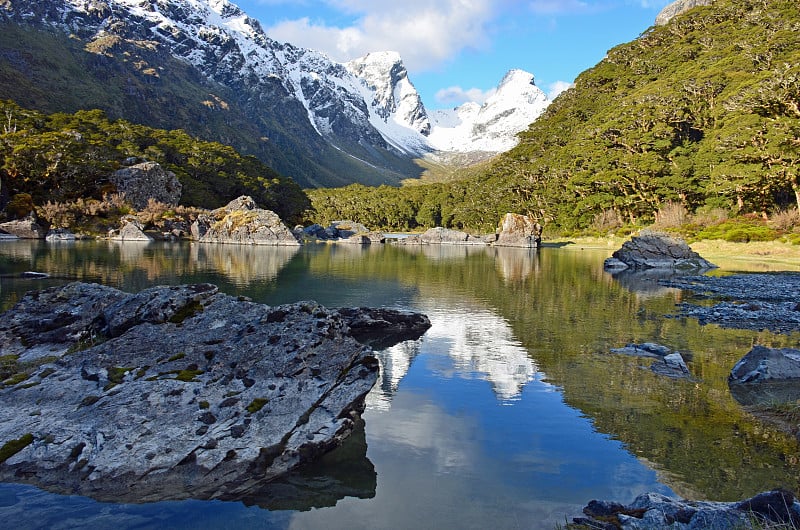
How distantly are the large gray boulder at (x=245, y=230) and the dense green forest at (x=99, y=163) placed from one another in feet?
68.1

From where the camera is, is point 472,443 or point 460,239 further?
point 460,239

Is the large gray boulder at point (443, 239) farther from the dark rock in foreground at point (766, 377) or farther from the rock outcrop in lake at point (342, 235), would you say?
the dark rock in foreground at point (766, 377)

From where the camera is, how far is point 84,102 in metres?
183

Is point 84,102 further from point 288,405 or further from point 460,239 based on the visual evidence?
point 288,405

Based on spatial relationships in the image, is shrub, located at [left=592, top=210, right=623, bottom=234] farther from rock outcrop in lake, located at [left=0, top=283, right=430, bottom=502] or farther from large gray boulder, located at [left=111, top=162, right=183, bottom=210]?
large gray boulder, located at [left=111, top=162, right=183, bottom=210]

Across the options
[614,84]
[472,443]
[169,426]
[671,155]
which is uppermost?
[614,84]

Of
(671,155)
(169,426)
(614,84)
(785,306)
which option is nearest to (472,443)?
(169,426)

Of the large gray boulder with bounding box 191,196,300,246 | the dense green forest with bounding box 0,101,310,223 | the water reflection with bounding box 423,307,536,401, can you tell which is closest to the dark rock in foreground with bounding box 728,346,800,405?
the water reflection with bounding box 423,307,536,401

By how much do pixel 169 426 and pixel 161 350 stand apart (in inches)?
127

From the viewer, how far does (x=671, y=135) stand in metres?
72.8

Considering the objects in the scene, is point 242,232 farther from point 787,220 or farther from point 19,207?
point 787,220

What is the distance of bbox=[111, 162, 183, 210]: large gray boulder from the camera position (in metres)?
92.0

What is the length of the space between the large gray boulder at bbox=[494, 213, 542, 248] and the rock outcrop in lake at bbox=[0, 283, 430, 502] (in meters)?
Result: 70.4

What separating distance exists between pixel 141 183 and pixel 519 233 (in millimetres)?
69725
